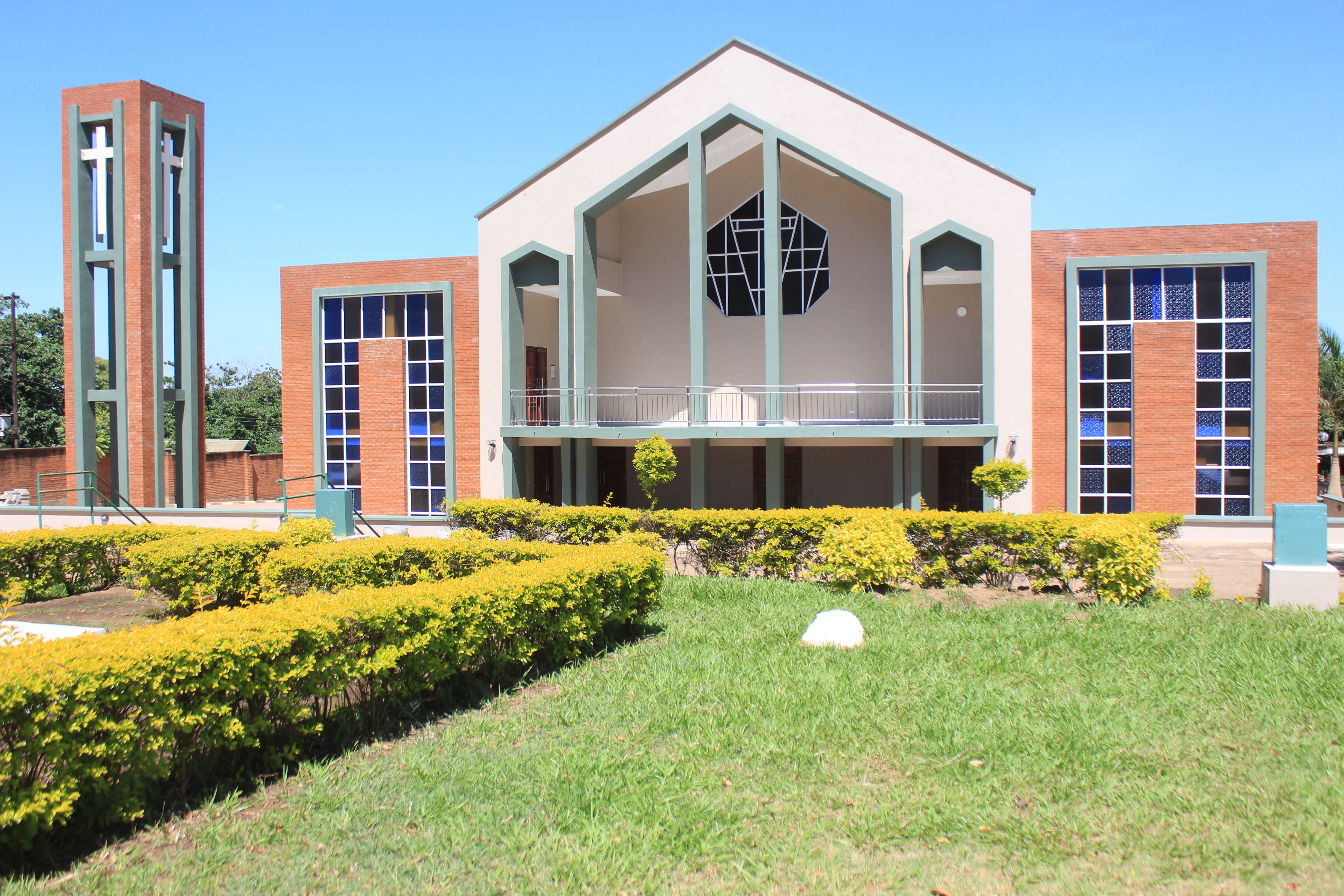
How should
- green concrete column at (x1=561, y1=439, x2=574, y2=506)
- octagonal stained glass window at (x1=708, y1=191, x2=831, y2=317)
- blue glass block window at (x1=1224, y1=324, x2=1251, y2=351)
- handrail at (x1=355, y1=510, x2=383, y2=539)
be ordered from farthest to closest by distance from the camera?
octagonal stained glass window at (x1=708, y1=191, x2=831, y2=317) < green concrete column at (x1=561, y1=439, x2=574, y2=506) < blue glass block window at (x1=1224, y1=324, x2=1251, y2=351) < handrail at (x1=355, y1=510, x2=383, y2=539)

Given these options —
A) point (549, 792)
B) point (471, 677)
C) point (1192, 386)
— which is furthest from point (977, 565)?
point (1192, 386)

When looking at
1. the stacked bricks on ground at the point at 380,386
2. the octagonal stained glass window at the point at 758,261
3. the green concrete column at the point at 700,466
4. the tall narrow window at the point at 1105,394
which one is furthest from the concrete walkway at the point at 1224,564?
the stacked bricks on ground at the point at 380,386

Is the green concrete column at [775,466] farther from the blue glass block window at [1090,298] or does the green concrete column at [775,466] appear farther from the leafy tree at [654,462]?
the blue glass block window at [1090,298]

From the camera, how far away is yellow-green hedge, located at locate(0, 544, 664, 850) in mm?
4176

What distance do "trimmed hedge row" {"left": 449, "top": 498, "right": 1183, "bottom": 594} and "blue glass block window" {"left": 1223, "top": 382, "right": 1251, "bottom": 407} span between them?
5716 mm

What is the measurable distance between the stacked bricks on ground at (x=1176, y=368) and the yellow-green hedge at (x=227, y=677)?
12.7 metres

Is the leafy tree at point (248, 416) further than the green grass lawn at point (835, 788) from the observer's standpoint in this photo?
Yes

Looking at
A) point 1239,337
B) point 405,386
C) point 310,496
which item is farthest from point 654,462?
point 1239,337

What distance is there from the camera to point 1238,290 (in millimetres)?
16516

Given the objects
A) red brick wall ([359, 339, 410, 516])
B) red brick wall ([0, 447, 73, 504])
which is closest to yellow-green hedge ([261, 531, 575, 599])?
red brick wall ([359, 339, 410, 516])

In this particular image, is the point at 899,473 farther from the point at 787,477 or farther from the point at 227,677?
the point at 227,677

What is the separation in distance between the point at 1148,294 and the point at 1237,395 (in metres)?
2.50

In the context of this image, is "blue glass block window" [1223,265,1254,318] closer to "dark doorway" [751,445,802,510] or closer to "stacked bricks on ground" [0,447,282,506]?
"dark doorway" [751,445,802,510]

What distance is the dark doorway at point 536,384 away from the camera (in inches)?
802
